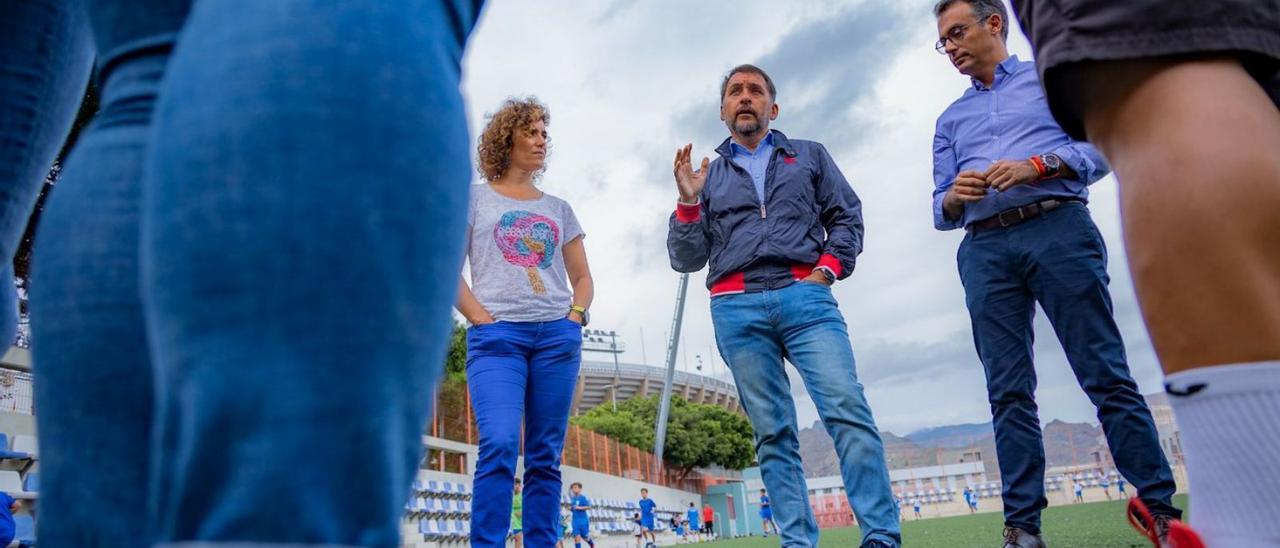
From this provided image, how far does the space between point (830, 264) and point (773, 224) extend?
0.28 meters

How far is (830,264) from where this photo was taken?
355cm

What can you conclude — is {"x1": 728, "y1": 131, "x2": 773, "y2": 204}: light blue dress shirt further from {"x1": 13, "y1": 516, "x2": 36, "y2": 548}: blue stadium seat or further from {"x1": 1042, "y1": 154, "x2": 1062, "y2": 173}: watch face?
{"x1": 13, "y1": 516, "x2": 36, "y2": 548}: blue stadium seat

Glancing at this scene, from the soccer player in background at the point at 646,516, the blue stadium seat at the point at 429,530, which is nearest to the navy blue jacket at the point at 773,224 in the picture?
the blue stadium seat at the point at 429,530

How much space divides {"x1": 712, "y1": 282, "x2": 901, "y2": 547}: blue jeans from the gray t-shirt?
2.30 ft

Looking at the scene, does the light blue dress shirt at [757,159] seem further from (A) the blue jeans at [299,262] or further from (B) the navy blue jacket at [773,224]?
(A) the blue jeans at [299,262]

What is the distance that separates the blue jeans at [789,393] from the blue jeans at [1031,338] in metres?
0.48

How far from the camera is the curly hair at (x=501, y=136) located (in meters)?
3.78

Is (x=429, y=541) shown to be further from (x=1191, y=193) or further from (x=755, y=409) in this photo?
(x=1191, y=193)

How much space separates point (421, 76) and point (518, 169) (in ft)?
11.0

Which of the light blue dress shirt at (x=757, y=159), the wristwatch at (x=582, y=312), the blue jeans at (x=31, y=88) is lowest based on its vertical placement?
the blue jeans at (x=31, y=88)

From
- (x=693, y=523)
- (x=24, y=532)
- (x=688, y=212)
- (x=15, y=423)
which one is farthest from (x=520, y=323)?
(x=693, y=523)

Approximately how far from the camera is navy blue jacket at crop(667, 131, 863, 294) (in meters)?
3.53

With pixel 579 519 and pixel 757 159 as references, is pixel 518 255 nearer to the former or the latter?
pixel 757 159

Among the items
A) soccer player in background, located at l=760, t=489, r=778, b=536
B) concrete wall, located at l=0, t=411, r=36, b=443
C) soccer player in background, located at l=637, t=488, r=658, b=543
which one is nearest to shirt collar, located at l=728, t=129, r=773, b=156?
concrete wall, located at l=0, t=411, r=36, b=443
